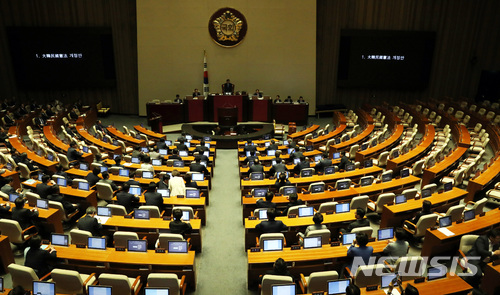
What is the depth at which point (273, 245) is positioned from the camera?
611 cm

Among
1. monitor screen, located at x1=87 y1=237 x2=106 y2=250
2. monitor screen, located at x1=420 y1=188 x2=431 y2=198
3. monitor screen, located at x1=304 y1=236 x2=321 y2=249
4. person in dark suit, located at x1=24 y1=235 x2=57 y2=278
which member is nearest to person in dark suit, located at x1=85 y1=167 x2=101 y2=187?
monitor screen, located at x1=87 y1=237 x2=106 y2=250

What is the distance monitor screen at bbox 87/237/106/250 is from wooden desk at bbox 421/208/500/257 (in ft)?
18.7

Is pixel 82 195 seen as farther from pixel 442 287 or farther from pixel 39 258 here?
pixel 442 287

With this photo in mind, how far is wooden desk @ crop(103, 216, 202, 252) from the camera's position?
689 cm

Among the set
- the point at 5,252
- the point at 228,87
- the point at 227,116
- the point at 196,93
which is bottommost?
the point at 5,252

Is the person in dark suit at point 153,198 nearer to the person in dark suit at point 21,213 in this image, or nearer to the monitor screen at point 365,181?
the person in dark suit at point 21,213

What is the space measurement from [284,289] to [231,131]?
39.0 ft

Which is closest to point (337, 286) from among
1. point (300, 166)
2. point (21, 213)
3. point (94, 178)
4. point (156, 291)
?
point (156, 291)

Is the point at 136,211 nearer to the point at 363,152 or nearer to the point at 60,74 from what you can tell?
the point at 363,152

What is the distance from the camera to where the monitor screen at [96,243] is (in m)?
6.15

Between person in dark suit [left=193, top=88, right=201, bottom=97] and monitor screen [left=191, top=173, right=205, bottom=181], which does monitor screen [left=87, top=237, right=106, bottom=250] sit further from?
person in dark suit [left=193, top=88, right=201, bottom=97]

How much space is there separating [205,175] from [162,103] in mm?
8964

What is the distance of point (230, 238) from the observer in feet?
26.4

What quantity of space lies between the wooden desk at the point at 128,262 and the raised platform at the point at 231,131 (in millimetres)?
9105
